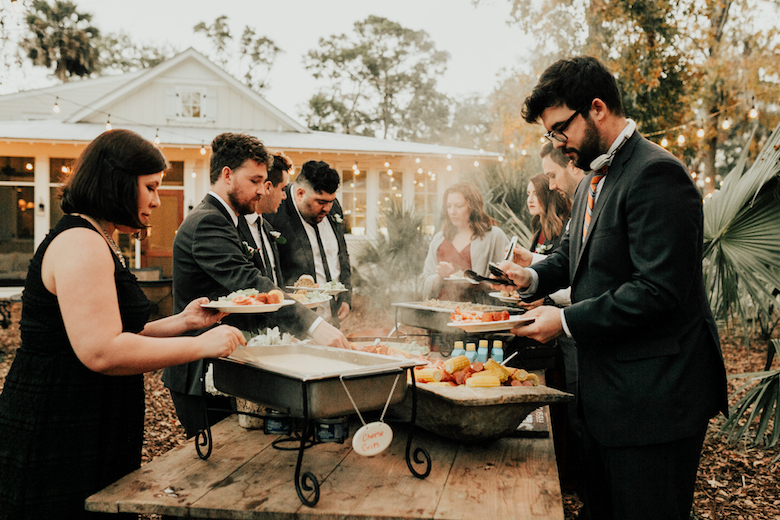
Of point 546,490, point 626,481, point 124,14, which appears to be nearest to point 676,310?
point 626,481

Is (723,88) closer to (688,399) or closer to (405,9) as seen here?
(688,399)

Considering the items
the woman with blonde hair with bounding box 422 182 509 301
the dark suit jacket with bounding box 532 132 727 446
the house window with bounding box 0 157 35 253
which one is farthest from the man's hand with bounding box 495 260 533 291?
the house window with bounding box 0 157 35 253

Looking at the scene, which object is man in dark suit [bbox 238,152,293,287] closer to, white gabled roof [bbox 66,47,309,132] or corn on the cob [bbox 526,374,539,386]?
corn on the cob [bbox 526,374,539,386]

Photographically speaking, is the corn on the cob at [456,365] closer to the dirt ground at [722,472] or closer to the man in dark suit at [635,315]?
the man in dark suit at [635,315]

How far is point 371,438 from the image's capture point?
6.24 feet

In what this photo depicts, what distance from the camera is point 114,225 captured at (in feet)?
6.82

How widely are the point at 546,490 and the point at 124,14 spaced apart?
37.1 metres

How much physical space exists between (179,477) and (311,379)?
2.41 ft

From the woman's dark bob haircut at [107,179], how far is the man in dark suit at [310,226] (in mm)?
2593

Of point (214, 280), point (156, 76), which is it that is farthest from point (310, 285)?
point (156, 76)

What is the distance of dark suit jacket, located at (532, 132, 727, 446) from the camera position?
193cm

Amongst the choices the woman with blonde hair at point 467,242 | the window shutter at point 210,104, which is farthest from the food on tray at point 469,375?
the window shutter at point 210,104

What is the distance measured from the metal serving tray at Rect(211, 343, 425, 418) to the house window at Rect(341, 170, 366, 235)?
13449 mm

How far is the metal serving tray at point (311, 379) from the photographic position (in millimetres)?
1854
